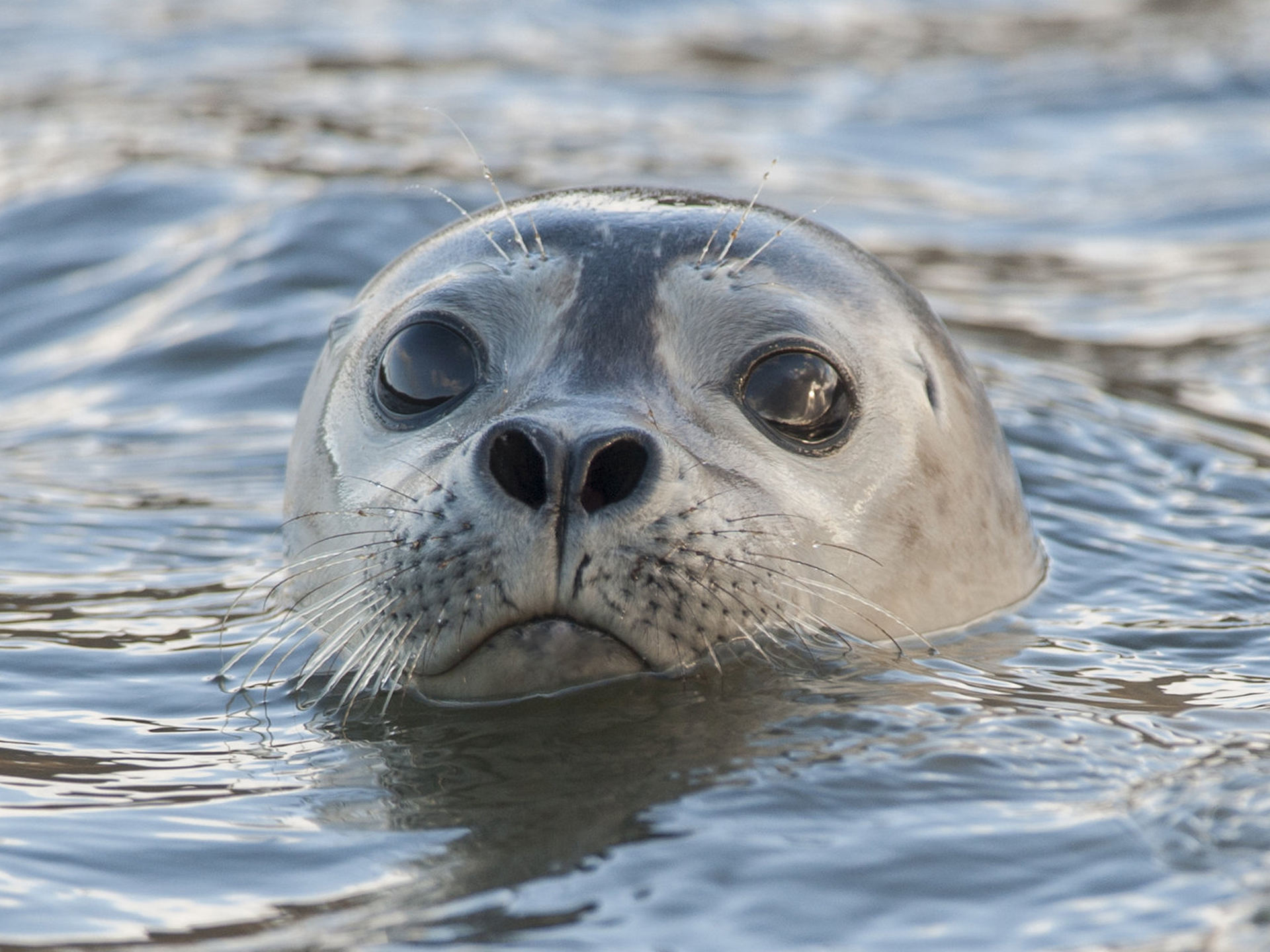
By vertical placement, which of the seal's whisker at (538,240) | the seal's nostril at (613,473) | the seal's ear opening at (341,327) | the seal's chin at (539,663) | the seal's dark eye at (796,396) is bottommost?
the seal's chin at (539,663)

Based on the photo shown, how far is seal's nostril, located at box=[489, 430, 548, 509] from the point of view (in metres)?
3.18

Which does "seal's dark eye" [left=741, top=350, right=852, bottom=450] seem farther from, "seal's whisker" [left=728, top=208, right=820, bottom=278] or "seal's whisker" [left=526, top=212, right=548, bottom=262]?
"seal's whisker" [left=526, top=212, right=548, bottom=262]

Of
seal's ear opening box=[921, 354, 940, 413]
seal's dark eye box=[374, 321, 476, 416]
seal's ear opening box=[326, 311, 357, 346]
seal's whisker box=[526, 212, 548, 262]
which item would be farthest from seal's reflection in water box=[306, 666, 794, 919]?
seal's ear opening box=[326, 311, 357, 346]

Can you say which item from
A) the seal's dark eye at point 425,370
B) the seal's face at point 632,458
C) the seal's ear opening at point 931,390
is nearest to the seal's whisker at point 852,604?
the seal's face at point 632,458

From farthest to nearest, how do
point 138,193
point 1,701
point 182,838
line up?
point 138,193 < point 1,701 < point 182,838

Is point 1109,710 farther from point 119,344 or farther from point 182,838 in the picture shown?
point 119,344

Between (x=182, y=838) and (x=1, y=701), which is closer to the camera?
(x=182, y=838)

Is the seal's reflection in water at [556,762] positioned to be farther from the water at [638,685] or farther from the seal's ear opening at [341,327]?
the seal's ear opening at [341,327]

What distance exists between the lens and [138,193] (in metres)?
9.17

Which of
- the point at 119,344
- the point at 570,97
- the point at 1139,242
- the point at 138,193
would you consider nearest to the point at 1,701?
the point at 119,344

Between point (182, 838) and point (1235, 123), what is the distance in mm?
10208

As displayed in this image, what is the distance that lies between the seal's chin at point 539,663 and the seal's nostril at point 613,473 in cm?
22

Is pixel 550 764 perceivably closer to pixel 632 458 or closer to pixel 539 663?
pixel 539 663

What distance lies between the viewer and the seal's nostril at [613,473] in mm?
3184
